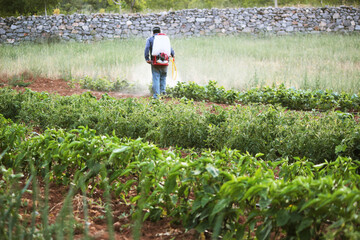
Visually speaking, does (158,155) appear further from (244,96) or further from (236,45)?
(236,45)

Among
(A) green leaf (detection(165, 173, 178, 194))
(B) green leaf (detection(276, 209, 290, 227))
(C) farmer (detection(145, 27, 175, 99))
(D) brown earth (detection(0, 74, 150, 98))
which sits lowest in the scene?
(D) brown earth (detection(0, 74, 150, 98))

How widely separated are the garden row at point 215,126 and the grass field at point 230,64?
402 centimetres

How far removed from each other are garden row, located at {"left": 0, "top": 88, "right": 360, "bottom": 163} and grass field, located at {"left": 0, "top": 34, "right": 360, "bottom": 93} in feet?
13.2

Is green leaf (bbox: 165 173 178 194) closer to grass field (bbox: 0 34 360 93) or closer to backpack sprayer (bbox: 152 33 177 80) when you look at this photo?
backpack sprayer (bbox: 152 33 177 80)

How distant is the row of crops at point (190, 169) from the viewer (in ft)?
5.83

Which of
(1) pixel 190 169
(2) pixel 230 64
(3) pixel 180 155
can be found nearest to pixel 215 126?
(3) pixel 180 155

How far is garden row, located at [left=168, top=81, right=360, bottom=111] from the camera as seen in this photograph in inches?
287

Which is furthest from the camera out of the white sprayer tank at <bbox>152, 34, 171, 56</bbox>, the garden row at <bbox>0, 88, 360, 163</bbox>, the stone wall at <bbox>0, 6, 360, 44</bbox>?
the stone wall at <bbox>0, 6, 360, 44</bbox>

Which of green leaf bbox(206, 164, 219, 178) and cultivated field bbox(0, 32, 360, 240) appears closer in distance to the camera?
cultivated field bbox(0, 32, 360, 240)

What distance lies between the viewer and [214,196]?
1984mm

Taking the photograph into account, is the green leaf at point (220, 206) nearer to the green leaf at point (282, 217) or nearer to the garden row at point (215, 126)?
the green leaf at point (282, 217)

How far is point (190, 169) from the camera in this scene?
7.26 ft

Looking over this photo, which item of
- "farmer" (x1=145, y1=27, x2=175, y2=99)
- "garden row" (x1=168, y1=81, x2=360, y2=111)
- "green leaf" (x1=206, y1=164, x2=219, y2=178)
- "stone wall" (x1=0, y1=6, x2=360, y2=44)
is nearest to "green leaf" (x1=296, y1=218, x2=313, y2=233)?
"green leaf" (x1=206, y1=164, x2=219, y2=178)

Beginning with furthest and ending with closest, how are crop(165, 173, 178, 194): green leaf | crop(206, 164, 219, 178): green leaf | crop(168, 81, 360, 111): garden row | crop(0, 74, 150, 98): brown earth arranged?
crop(0, 74, 150, 98): brown earth
crop(168, 81, 360, 111): garden row
crop(165, 173, 178, 194): green leaf
crop(206, 164, 219, 178): green leaf
